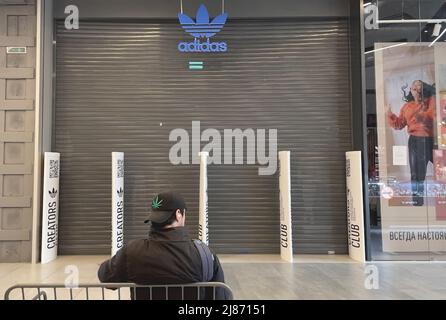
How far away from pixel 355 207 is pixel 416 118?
68.5 inches

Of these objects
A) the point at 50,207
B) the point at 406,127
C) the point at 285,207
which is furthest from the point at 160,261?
the point at 406,127

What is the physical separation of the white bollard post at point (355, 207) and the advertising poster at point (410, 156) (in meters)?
0.55

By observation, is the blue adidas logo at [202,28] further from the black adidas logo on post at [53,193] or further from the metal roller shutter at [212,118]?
the black adidas logo on post at [53,193]

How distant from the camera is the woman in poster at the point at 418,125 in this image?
5.95m

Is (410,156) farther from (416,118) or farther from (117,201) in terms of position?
(117,201)

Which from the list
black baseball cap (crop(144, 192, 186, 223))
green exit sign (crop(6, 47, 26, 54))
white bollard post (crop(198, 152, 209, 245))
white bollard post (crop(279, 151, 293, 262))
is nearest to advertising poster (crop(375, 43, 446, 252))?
white bollard post (crop(279, 151, 293, 262))

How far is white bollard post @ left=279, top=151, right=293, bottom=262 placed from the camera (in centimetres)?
552

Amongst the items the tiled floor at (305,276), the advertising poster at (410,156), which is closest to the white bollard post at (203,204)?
the tiled floor at (305,276)

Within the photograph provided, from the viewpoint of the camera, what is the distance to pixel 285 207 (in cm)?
557

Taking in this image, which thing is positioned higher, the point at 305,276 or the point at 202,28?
the point at 202,28

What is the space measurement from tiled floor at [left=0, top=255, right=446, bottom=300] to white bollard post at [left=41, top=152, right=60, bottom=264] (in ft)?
0.66
